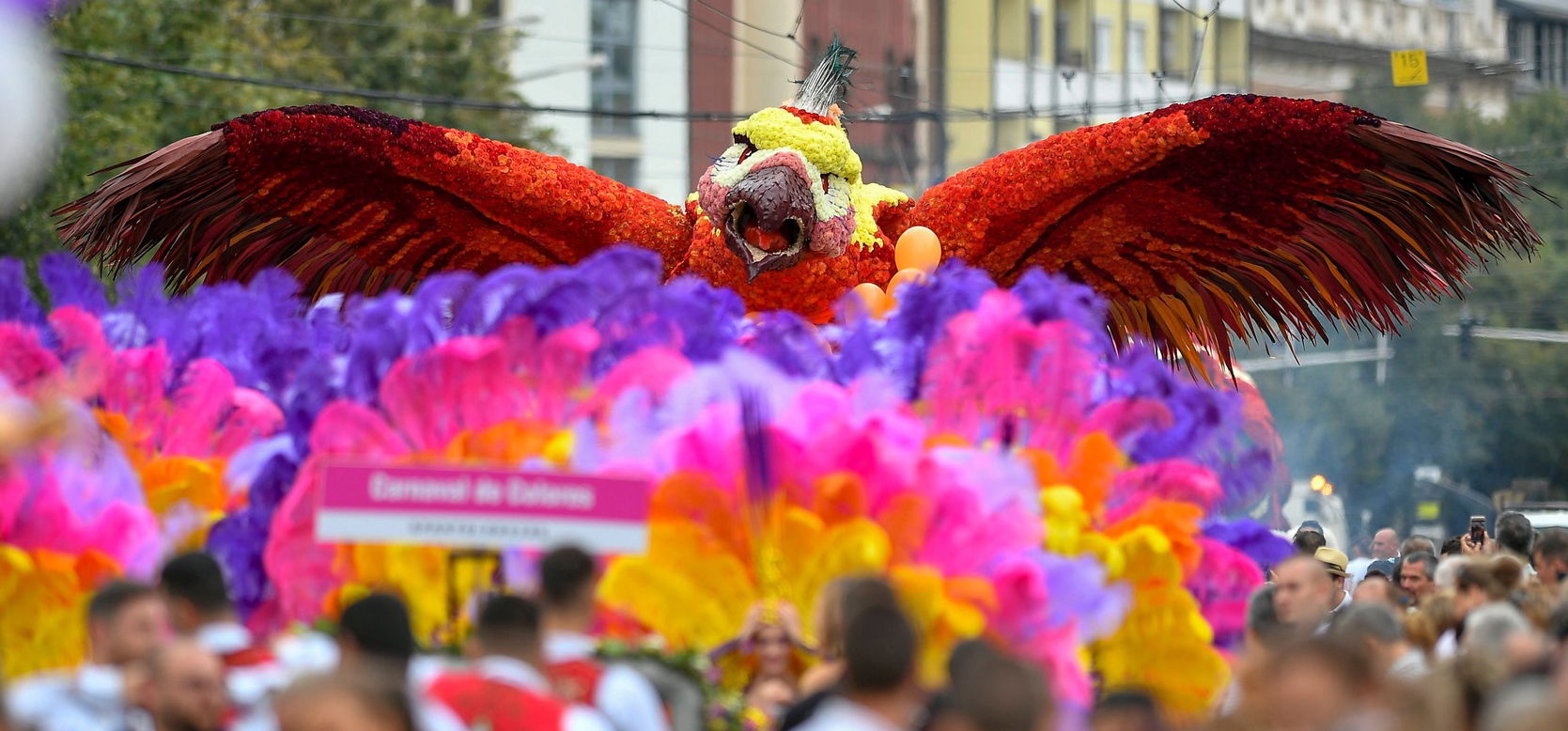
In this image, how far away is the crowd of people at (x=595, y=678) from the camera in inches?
157

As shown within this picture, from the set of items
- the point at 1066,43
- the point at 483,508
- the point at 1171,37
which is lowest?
the point at 483,508

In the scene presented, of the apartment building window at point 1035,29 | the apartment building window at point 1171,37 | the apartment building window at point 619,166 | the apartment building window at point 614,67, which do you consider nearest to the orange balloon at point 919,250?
the apartment building window at point 1035,29

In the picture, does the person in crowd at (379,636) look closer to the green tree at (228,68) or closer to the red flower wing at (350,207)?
the red flower wing at (350,207)

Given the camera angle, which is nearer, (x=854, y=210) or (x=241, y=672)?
(x=241, y=672)

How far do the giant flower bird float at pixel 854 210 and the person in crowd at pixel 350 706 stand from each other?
14.4 ft

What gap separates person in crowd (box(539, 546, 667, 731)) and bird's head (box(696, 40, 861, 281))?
3.19m

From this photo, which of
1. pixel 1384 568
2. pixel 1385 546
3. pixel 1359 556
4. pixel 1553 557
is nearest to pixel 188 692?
pixel 1553 557

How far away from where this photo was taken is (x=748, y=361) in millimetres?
5914

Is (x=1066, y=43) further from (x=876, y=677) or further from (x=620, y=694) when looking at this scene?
(x=876, y=677)

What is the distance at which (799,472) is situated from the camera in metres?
5.75

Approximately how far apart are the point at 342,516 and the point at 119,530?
1.16m

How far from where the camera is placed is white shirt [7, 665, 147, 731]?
4.57 metres

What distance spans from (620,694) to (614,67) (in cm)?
3175

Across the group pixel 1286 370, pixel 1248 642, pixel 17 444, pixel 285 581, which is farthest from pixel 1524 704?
pixel 1286 370
